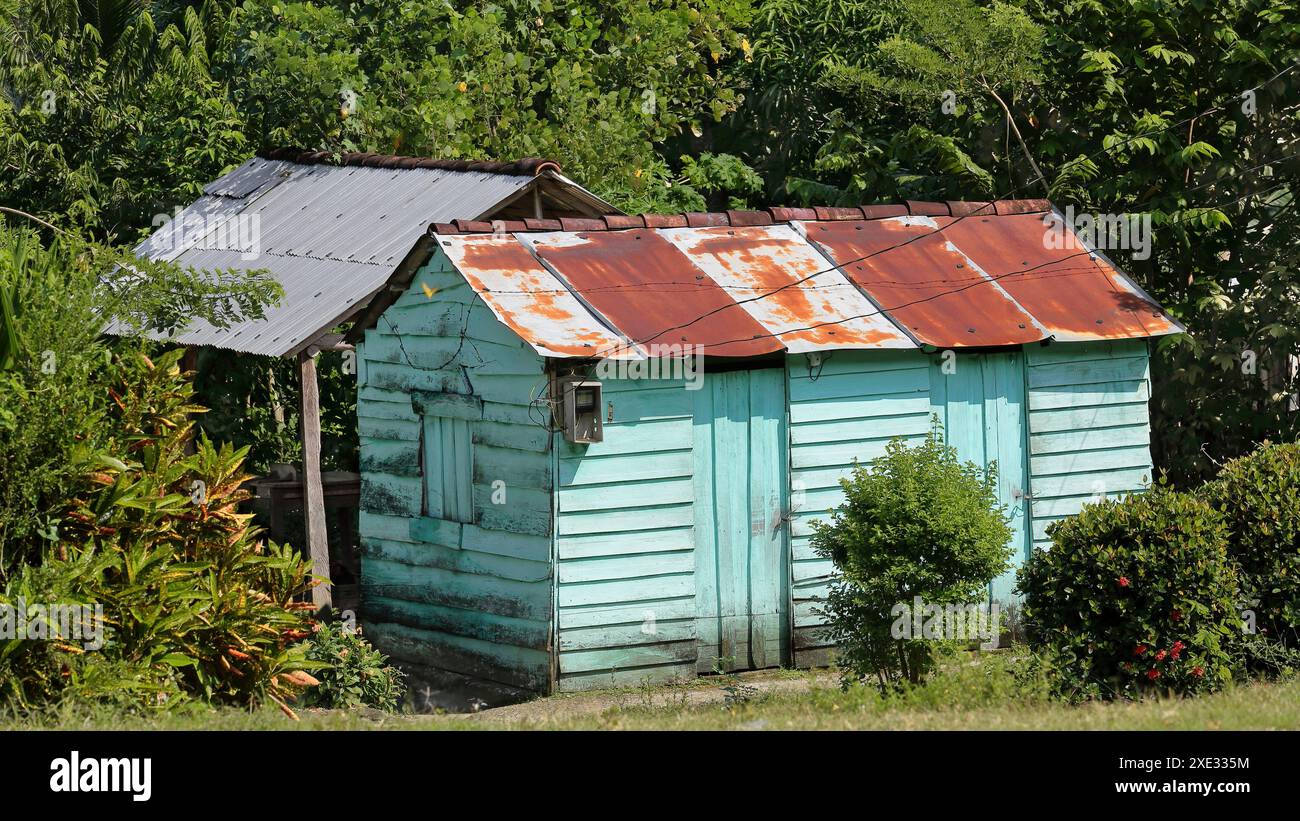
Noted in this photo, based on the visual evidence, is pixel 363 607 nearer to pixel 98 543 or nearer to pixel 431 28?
pixel 98 543

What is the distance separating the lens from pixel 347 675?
483 inches

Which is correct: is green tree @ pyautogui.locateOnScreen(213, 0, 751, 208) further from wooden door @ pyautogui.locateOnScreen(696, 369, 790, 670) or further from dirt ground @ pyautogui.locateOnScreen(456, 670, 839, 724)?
dirt ground @ pyautogui.locateOnScreen(456, 670, 839, 724)

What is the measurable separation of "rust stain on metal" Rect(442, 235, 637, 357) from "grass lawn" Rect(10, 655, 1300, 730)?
8.49 ft

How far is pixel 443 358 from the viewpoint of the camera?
12828 millimetres

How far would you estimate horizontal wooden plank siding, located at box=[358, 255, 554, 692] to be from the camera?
12.0m

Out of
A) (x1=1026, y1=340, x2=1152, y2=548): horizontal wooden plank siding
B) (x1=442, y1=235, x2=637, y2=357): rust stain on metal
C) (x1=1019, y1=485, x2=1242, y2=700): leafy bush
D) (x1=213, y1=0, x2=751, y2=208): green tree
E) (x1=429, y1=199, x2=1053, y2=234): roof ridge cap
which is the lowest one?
(x1=1019, y1=485, x2=1242, y2=700): leafy bush

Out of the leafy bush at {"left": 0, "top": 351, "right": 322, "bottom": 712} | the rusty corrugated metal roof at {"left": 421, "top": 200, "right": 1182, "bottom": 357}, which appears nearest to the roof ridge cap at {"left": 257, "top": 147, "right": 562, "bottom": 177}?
the rusty corrugated metal roof at {"left": 421, "top": 200, "right": 1182, "bottom": 357}

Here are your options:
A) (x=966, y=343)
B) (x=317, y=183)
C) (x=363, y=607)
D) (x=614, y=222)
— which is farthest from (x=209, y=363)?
(x=966, y=343)

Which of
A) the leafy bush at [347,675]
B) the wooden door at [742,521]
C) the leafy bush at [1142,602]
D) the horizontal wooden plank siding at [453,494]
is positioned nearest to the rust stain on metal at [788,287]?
the wooden door at [742,521]

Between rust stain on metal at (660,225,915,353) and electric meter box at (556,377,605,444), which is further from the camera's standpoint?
rust stain on metal at (660,225,915,353)

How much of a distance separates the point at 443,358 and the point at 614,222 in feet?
6.12

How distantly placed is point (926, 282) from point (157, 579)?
6.93 metres

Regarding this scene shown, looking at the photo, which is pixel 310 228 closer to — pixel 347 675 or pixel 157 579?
pixel 347 675

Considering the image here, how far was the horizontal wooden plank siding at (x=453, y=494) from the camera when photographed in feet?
39.3
